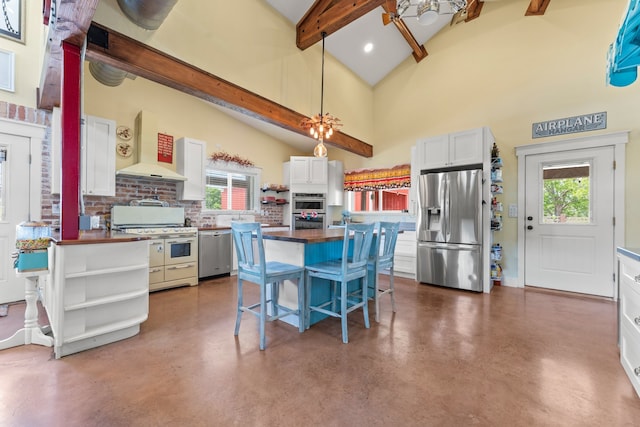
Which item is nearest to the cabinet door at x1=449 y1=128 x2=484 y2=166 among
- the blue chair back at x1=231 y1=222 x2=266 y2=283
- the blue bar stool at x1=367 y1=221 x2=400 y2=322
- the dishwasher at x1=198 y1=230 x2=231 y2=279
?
the blue bar stool at x1=367 y1=221 x2=400 y2=322

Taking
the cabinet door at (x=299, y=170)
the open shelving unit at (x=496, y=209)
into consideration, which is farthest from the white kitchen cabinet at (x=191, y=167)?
the open shelving unit at (x=496, y=209)

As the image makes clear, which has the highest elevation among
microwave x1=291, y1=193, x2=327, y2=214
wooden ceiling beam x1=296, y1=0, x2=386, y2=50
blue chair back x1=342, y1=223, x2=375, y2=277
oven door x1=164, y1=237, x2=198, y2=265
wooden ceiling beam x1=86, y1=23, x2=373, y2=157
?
wooden ceiling beam x1=296, y1=0, x2=386, y2=50

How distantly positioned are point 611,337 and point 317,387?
2.66m

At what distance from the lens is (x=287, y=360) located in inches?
78.8

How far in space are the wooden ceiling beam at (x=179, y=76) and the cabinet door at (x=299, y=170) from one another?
169cm

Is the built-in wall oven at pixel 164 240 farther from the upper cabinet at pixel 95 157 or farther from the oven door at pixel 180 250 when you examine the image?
the upper cabinet at pixel 95 157

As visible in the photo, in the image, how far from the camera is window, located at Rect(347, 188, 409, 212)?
18.1ft

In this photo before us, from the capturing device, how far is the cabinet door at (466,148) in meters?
3.91

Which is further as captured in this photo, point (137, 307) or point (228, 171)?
point (228, 171)

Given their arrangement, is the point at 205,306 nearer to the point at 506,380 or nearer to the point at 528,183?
the point at 506,380

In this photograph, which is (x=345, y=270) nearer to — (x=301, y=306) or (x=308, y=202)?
(x=301, y=306)

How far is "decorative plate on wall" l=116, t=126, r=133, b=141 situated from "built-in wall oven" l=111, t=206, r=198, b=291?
1.05 m

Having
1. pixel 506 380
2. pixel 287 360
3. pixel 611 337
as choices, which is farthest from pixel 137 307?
pixel 611 337

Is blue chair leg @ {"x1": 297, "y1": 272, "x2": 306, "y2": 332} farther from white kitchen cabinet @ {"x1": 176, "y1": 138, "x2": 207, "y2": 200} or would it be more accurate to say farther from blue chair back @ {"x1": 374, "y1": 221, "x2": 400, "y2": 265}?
white kitchen cabinet @ {"x1": 176, "y1": 138, "x2": 207, "y2": 200}
